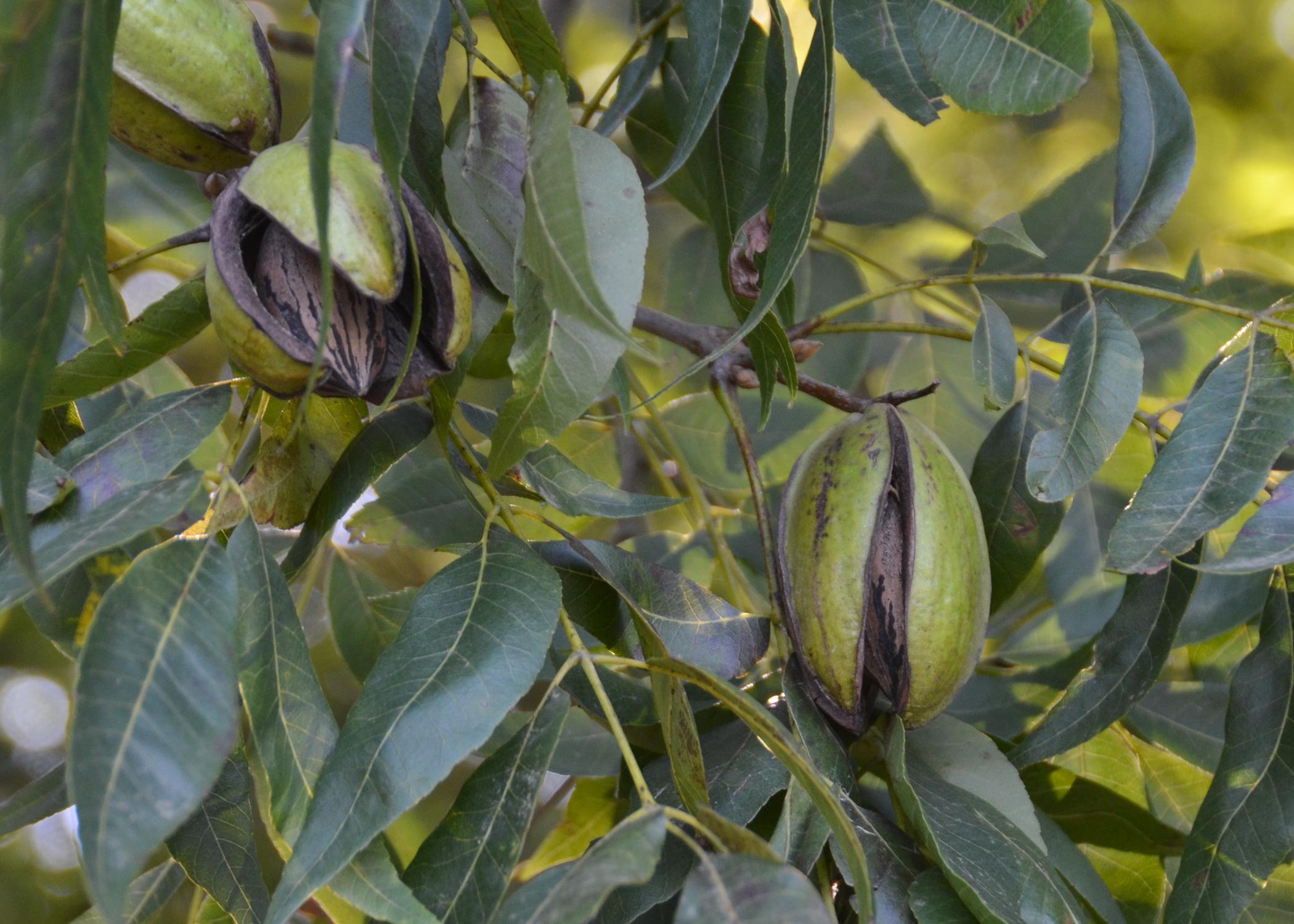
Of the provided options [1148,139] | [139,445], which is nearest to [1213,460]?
[1148,139]

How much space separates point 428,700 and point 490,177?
36cm

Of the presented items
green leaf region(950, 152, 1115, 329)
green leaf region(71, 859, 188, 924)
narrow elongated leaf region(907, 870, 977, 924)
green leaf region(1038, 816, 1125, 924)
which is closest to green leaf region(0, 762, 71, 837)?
green leaf region(71, 859, 188, 924)

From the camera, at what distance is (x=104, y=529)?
1.85ft

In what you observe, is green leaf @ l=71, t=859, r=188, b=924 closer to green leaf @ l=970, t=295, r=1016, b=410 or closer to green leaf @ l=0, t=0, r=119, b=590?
green leaf @ l=0, t=0, r=119, b=590

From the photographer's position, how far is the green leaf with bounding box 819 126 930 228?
1.25 meters

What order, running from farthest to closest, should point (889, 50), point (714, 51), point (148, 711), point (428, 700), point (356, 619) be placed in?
point (356, 619)
point (889, 50)
point (714, 51)
point (428, 700)
point (148, 711)

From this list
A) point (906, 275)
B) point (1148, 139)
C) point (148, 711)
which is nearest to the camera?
point (148, 711)

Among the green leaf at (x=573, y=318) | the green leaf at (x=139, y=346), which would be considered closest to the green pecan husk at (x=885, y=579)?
the green leaf at (x=573, y=318)

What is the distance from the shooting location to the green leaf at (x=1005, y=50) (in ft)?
2.37

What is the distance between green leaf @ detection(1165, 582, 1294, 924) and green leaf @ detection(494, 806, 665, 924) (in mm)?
461

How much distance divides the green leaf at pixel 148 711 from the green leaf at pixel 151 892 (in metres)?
0.42

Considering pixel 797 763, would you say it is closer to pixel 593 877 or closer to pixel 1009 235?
pixel 593 877

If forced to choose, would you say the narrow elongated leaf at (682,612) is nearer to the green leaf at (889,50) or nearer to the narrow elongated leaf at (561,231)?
the narrow elongated leaf at (561,231)

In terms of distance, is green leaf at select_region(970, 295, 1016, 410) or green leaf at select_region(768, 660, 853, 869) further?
green leaf at select_region(970, 295, 1016, 410)
